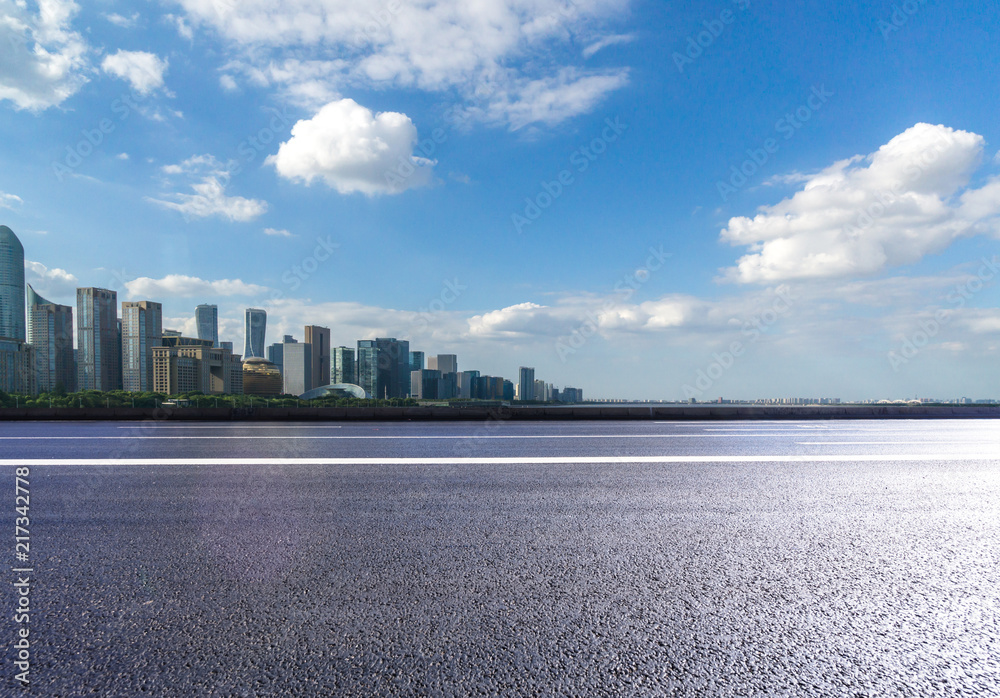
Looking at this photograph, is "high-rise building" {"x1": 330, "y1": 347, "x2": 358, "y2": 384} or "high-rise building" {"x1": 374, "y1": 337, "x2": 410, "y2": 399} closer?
"high-rise building" {"x1": 374, "y1": 337, "x2": 410, "y2": 399}

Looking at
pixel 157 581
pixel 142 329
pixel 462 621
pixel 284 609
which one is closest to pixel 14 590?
pixel 157 581

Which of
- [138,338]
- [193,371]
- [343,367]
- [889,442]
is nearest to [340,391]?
[343,367]

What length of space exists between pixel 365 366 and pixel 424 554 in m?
108

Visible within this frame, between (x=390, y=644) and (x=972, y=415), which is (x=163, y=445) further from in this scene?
(x=972, y=415)

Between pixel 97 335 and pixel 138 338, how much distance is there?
412 inches

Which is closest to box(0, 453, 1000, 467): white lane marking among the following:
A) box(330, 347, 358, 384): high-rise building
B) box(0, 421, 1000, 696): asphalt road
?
box(0, 421, 1000, 696): asphalt road

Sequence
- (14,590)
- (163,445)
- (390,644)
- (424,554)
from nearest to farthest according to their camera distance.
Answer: (390,644), (14,590), (424,554), (163,445)

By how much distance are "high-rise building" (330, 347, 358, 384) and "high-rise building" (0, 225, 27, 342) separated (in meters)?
53.7

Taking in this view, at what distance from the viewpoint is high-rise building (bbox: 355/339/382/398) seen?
97.6 metres

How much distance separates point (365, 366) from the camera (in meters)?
107

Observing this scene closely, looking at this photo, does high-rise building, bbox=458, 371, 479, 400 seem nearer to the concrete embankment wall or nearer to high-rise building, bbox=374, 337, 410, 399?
high-rise building, bbox=374, 337, 410, 399

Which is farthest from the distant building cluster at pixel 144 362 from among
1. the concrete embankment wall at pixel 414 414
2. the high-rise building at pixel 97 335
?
the concrete embankment wall at pixel 414 414

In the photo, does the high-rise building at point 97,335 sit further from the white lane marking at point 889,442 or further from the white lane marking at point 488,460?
the white lane marking at point 889,442

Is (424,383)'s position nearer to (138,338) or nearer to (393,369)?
(393,369)
